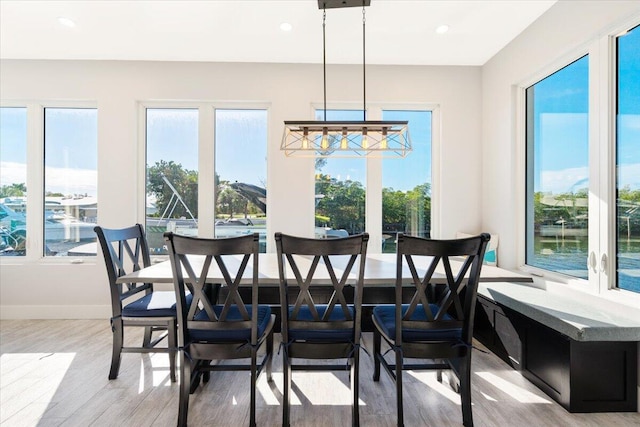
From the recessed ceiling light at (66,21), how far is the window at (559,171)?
13.9ft

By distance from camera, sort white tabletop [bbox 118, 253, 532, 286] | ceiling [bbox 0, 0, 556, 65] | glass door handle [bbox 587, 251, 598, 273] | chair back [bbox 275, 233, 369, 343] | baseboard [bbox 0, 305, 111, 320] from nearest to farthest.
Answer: chair back [bbox 275, 233, 369, 343] < white tabletop [bbox 118, 253, 532, 286] < glass door handle [bbox 587, 251, 598, 273] < ceiling [bbox 0, 0, 556, 65] < baseboard [bbox 0, 305, 111, 320]

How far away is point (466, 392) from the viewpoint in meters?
1.82

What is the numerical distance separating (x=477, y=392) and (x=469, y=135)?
2.75 m

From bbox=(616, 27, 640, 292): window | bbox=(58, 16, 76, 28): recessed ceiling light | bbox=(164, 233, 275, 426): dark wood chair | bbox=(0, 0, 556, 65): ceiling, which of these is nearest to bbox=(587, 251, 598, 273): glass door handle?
bbox=(616, 27, 640, 292): window

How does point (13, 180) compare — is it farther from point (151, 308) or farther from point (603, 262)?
point (603, 262)

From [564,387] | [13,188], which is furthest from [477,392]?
[13,188]

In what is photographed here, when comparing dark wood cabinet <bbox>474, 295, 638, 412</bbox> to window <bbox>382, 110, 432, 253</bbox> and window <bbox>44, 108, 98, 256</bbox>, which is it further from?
window <bbox>44, 108, 98, 256</bbox>

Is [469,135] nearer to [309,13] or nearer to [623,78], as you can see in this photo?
[623,78]

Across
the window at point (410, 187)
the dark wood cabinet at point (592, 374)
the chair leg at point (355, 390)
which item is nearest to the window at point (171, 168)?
the window at point (410, 187)

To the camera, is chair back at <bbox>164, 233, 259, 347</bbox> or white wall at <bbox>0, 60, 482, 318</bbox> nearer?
chair back at <bbox>164, 233, 259, 347</bbox>

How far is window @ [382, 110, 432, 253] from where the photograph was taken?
3902mm

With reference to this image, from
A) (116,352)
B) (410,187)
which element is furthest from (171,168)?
(410,187)

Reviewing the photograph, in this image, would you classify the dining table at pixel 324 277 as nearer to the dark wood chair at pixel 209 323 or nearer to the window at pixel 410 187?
the dark wood chair at pixel 209 323

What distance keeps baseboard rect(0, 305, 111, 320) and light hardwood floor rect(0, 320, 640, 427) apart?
90cm
